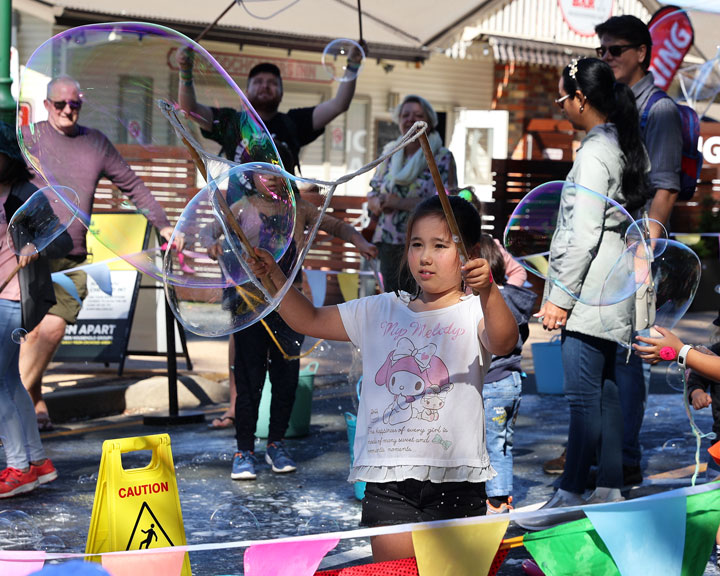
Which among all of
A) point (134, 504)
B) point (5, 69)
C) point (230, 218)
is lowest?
point (134, 504)

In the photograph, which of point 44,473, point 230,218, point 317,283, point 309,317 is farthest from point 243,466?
point 317,283

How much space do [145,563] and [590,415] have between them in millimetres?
2689

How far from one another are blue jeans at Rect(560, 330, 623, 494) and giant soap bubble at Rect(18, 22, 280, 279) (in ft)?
5.74

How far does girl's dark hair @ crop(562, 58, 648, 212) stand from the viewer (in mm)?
4617

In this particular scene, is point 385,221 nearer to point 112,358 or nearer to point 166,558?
point 112,358

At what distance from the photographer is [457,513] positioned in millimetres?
2926

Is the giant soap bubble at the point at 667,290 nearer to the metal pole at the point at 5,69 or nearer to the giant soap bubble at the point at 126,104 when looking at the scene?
the giant soap bubble at the point at 126,104

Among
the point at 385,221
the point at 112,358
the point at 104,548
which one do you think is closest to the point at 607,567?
the point at 104,548

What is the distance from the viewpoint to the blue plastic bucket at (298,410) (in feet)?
20.5

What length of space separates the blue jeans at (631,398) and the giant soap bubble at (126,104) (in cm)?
230

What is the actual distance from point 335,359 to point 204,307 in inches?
204

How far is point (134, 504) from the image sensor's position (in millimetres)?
3541

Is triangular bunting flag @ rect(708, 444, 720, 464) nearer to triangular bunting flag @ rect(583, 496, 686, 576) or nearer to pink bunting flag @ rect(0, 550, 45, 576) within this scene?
triangular bunting flag @ rect(583, 496, 686, 576)

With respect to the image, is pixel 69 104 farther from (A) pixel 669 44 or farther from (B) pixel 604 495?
(A) pixel 669 44
